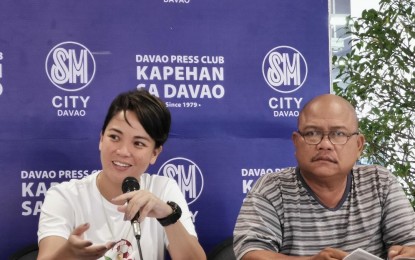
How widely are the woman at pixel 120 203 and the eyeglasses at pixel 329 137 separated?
544mm

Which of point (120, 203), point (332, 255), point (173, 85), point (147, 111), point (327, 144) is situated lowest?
point (332, 255)

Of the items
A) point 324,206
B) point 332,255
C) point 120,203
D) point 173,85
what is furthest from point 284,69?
point 332,255

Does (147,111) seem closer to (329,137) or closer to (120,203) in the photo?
(120,203)

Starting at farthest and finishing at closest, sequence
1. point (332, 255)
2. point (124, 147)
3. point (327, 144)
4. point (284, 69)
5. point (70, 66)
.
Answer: point (284, 69) < point (70, 66) < point (124, 147) < point (327, 144) < point (332, 255)

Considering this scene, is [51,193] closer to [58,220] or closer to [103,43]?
[58,220]

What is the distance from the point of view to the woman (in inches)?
85.4

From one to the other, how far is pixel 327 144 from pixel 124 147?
77 centimetres

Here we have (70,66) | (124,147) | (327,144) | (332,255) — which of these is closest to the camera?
(332,255)

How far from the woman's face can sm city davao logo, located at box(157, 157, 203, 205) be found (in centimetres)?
52

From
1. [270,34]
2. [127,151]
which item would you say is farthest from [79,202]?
[270,34]

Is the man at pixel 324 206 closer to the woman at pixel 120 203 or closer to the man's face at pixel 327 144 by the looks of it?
the man's face at pixel 327 144

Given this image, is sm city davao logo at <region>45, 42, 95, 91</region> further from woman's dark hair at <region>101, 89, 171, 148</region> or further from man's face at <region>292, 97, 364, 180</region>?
man's face at <region>292, 97, 364, 180</region>

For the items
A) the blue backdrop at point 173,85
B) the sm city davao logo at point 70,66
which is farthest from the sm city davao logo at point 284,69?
the sm city davao logo at point 70,66

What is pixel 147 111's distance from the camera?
2.23 meters
